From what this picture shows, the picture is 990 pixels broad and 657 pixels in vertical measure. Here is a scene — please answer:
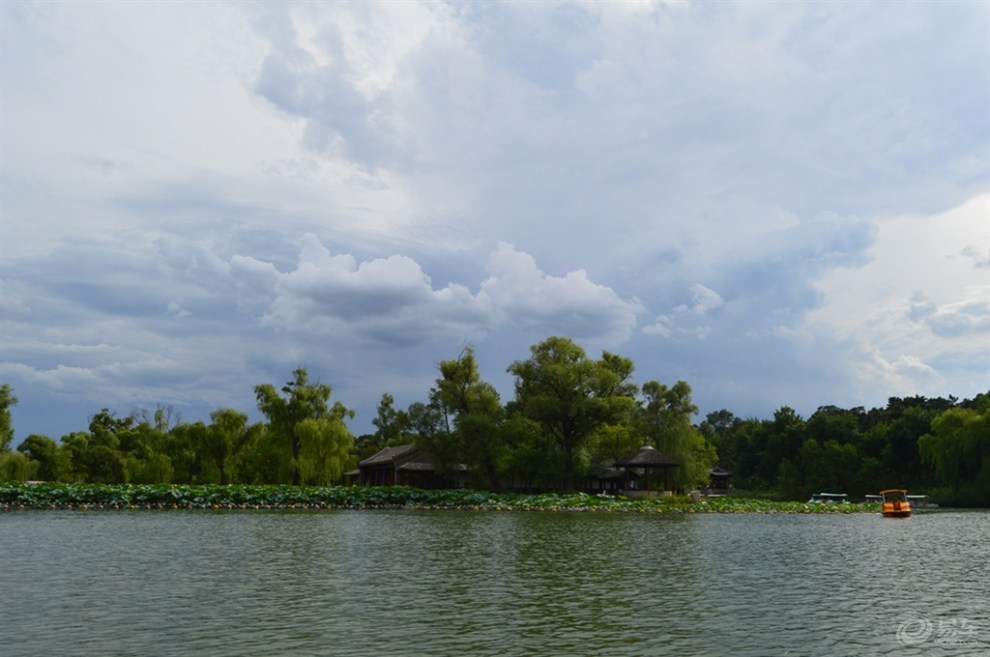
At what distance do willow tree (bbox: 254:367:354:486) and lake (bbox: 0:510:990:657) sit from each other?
26.6 meters

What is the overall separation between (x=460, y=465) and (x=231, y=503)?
65.2 feet

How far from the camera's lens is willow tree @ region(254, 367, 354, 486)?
54375 millimetres

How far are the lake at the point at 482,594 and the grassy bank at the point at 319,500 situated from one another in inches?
756

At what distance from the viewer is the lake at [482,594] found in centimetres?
1079

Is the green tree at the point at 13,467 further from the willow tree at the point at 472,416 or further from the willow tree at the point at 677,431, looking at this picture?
the willow tree at the point at 677,431

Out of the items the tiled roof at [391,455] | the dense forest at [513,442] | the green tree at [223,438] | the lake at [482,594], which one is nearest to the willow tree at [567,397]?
the dense forest at [513,442]

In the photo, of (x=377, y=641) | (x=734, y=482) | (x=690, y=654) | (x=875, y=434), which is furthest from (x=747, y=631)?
(x=734, y=482)

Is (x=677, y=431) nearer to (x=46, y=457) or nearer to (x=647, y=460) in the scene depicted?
(x=647, y=460)

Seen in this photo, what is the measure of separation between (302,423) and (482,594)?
41.7 metres

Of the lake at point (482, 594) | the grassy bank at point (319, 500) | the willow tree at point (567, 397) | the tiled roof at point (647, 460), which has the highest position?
the willow tree at point (567, 397)

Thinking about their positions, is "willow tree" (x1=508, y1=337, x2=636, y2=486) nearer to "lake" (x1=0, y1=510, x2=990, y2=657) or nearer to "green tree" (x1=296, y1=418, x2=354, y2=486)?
"green tree" (x1=296, y1=418, x2=354, y2=486)

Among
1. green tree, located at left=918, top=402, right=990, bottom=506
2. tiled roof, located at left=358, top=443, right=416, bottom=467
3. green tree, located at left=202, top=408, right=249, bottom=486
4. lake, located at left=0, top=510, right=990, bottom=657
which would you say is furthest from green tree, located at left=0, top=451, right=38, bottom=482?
green tree, located at left=918, top=402, right=990, bottom=506

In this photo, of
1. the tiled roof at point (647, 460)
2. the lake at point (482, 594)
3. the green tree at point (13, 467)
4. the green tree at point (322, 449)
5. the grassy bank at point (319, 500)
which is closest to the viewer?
the lake at point (482, 594)

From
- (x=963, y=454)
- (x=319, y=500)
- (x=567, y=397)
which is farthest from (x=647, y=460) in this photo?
(x=319, y=500)
